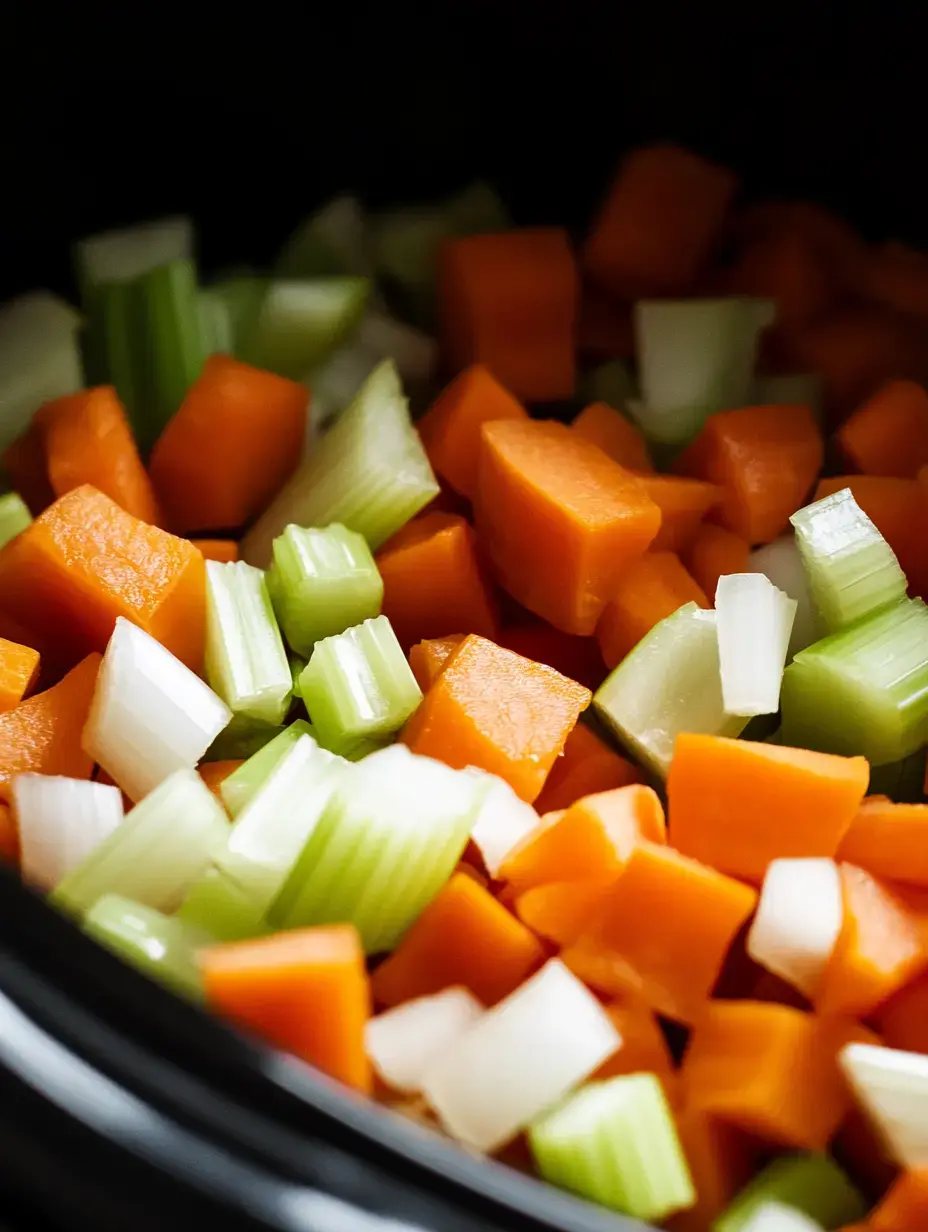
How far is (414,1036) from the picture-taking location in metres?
0.68

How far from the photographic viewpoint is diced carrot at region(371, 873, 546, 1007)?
731 mm

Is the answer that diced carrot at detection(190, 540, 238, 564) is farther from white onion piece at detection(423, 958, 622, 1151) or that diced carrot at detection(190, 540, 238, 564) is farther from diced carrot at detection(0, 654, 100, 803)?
white onion piece at detection(423, 958, 622, 1151)

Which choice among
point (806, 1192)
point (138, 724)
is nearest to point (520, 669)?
point (138, 724)

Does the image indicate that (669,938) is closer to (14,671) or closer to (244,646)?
(244,646)

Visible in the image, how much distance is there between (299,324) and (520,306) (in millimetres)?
214

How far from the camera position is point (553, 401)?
3.96ft

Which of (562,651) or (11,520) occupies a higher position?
(11,520)

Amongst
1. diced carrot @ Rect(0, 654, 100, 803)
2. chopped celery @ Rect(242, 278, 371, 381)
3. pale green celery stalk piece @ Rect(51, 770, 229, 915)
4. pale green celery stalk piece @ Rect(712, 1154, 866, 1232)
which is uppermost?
chopped celery @ Rect(242, 278, 371, 381)

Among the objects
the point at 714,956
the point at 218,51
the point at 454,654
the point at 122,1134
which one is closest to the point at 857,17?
the point at 218,51

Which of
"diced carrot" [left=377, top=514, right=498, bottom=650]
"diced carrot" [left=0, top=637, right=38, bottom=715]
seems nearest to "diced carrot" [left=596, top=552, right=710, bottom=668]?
"diced carrot" [left=377, top=514, right=498, bottom=650]

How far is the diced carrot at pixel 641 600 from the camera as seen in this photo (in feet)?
3.11

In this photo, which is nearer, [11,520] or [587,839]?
[587,839]

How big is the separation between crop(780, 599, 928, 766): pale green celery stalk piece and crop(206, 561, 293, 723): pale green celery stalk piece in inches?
14.9

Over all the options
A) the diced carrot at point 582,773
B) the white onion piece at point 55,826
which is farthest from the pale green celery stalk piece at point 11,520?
the diced carrot at point 582,773
